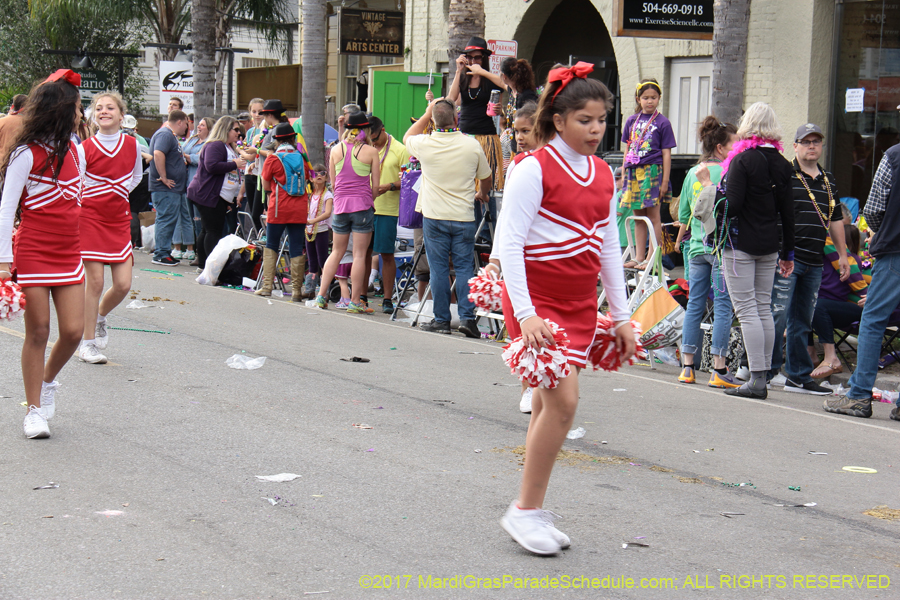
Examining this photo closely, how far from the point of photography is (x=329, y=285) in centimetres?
1224

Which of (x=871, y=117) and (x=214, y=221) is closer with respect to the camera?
(x=871, y=117)

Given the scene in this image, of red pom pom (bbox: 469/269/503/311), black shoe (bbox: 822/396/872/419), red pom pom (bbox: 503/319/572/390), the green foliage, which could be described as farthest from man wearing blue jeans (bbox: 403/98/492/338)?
the green foliage

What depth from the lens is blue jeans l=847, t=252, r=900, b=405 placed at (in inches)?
294

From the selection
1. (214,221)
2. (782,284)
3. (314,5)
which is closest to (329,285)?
(214,221)

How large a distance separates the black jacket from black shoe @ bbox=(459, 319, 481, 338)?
3.60m

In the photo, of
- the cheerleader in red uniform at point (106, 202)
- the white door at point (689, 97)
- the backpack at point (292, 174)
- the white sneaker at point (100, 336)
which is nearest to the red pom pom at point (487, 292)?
the cheerleader in red uniform at point (106, 202)

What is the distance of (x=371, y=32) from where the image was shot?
20.7 metres

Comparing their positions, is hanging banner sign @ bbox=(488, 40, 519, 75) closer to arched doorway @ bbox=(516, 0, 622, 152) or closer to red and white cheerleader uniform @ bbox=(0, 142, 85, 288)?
arched doorway @ bbox=(516, 0, 622, 152)

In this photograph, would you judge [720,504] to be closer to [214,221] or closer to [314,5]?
[214,221]

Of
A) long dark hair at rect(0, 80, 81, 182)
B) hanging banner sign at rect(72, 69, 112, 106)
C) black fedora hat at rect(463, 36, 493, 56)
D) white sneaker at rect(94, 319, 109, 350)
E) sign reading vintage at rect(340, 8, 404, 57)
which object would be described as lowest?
white sneaker at rect(94, 319, 109, 350)

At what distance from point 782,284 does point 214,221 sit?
9.13m

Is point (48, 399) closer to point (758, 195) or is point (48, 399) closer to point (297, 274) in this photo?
point (758, 195)

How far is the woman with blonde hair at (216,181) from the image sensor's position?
1479 cm

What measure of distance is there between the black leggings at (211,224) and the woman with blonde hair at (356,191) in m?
3.74
